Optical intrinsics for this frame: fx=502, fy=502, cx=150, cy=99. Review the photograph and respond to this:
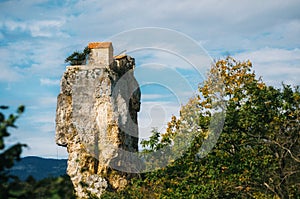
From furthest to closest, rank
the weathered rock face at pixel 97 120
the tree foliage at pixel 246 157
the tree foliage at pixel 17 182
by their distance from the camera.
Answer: the weathered rock face at pixel 97 120, the tree foliage at pixel 246 157, the tree foliage at pixel 17 182

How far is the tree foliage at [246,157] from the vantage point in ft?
45.9

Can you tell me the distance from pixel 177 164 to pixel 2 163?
43.4 feet

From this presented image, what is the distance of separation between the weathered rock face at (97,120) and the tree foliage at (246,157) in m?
7.43

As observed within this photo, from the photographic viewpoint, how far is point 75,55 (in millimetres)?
27250

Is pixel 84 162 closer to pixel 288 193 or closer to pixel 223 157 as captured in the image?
pixel 223 157

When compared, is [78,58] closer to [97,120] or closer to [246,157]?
[97,120]

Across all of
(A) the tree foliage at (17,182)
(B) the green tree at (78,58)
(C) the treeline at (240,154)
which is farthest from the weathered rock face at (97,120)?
(A) the tree foliage at (17,182)

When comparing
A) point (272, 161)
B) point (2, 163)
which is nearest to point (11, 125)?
point (2, 163)

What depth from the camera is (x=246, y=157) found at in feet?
50.2

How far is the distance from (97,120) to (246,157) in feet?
41.6

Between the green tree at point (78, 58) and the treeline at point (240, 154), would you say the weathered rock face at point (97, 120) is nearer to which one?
the green tree at point (78, 58)

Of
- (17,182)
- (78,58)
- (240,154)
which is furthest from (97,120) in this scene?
(17,182)

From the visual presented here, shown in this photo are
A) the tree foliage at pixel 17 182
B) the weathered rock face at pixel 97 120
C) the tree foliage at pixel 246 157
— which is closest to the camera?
the tree foliage at pixel 17 182

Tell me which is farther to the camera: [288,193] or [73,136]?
[73,136]
